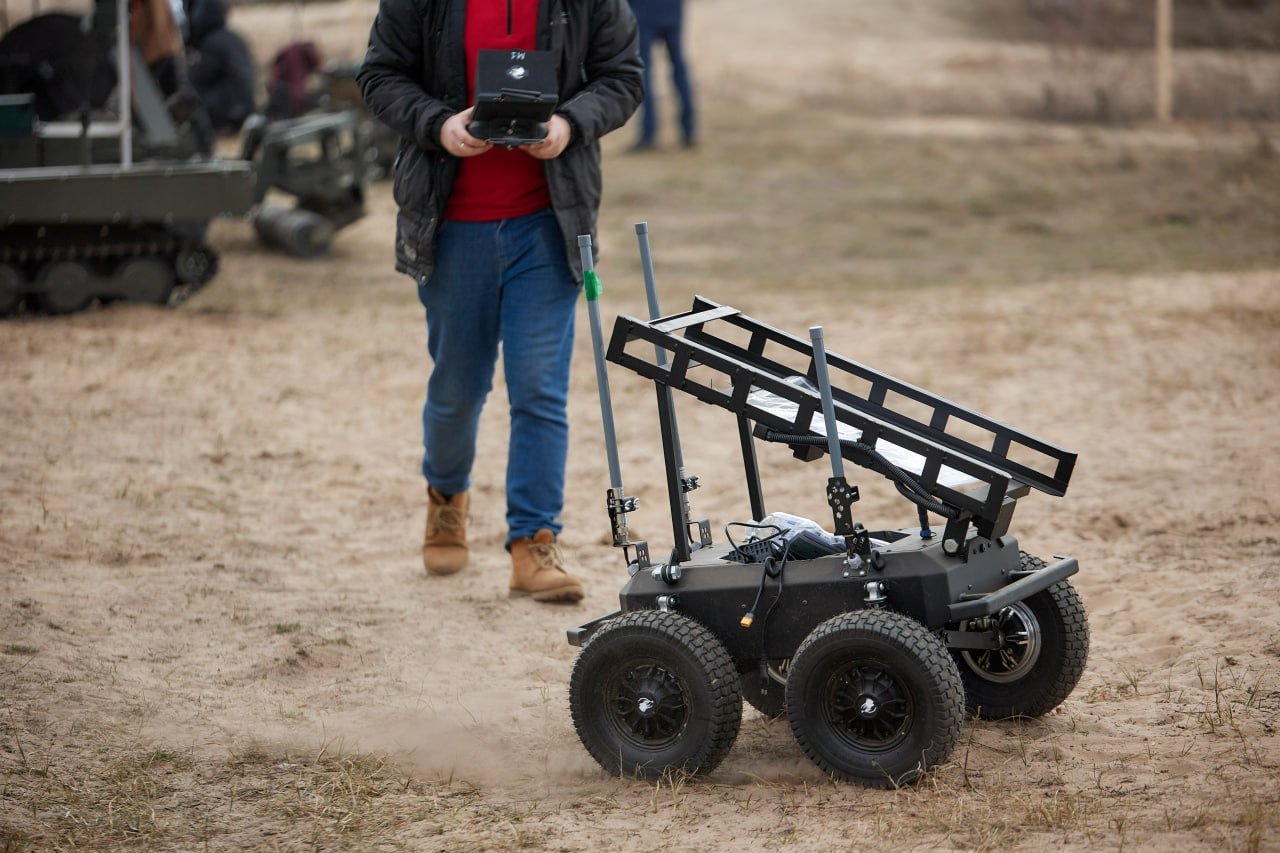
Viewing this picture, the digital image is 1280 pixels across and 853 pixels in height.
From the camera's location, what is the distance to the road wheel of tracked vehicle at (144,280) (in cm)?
1007

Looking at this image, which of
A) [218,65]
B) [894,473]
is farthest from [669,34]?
[894,473]

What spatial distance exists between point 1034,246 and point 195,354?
21.7 feet

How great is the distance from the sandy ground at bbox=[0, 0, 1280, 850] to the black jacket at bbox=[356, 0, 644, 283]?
135 centimetres

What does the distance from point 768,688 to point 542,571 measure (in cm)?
140

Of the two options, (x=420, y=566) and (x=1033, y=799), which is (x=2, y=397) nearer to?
(x=420, y=566)

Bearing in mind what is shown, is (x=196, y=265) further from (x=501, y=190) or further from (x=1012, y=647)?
(x=1012, y=647)

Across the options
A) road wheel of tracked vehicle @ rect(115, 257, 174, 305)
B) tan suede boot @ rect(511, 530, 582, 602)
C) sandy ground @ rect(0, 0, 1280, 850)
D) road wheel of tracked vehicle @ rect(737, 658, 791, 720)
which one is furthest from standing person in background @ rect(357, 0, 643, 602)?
road wheel of tracked vehicle @ rect(115, 257, 174, 305)

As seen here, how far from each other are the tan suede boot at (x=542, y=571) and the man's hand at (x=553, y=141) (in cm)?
132

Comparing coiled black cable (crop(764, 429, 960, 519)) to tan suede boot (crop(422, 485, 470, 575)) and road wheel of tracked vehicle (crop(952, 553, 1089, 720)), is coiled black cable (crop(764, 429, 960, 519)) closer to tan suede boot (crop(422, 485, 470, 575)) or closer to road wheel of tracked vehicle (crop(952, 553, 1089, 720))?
road wheel of tracked vehicle (crop(952, 553, 1089, 720))

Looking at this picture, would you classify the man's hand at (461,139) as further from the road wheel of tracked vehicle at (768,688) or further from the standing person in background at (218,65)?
the standing person in background at (218,65)

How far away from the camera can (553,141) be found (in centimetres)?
471

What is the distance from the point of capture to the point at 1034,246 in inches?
480

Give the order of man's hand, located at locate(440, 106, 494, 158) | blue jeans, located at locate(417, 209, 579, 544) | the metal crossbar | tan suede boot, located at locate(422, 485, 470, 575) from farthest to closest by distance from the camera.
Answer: tan suede boot, located at locate(422, 485, 470, 575) < blue jeans, located at locate(417, 209, 579, 544) < man's hand, located at locate(440, 106, 494, 158) < the metal crossbar

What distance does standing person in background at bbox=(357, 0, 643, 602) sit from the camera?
4875mm
